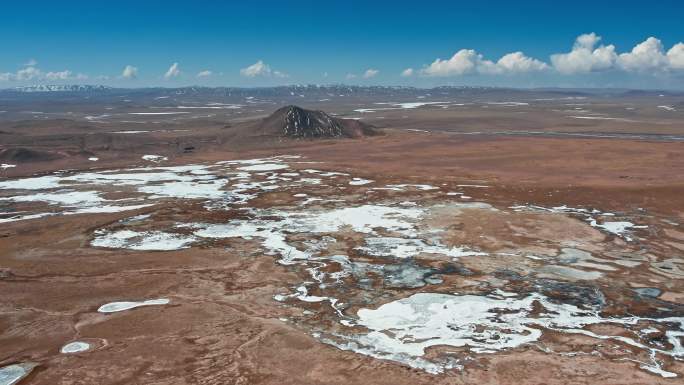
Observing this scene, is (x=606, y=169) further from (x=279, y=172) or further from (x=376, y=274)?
(x=376, y=274)

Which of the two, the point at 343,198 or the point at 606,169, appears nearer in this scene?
the point at 343,198

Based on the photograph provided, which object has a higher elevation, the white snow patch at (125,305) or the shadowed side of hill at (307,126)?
the shadowed side of hill at (307,126)

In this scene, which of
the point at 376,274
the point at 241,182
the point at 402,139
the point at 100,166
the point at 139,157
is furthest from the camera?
the point at 402,139

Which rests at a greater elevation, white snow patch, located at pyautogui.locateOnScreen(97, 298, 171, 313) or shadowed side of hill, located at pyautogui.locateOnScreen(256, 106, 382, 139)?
shadowed side of hill, located at pyautogui.locateOnScreen(256, 106, 382, 139)

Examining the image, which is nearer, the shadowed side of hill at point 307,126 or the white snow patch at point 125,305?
the white snow patch at point 125,305

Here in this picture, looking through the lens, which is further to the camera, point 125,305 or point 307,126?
point 307,126

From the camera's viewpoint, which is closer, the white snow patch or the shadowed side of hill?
the white snow patch

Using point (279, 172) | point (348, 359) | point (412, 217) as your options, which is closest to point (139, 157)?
point (279, 172)

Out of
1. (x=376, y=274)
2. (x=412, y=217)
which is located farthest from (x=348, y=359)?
(x=412, y=217)

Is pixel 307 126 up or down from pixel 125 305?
up

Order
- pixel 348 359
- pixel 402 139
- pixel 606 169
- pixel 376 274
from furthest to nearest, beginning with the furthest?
pixel 402 139
pixel 606 169
pixel 376 274
pixel 348 359
